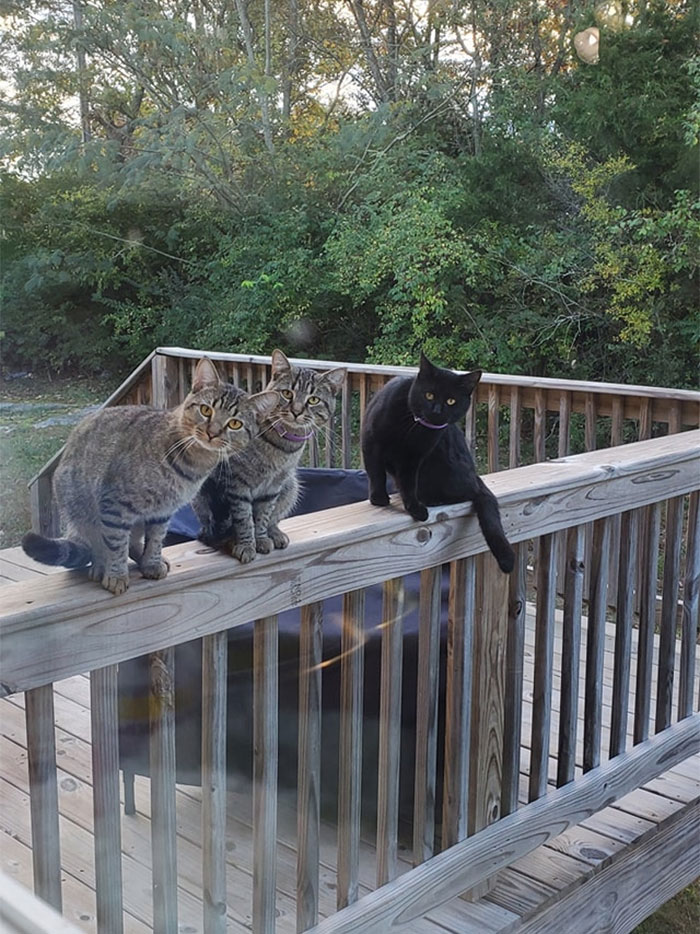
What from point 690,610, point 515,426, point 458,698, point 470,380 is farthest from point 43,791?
point 690,610

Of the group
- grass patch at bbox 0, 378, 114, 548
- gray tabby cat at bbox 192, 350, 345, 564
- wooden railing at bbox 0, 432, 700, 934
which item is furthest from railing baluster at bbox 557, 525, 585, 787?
grass patch at bbox 0, 378, 114, 548

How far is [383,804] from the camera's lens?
135cm

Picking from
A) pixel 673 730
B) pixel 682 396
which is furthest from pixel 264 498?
pixel 682 396

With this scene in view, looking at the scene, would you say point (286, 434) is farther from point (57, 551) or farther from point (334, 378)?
point (57, 551)

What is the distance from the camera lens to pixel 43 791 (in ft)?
3.00

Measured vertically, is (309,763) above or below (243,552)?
below

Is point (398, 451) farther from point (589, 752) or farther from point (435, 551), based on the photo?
point (589, 752)

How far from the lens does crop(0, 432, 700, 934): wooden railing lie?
3.09 ft

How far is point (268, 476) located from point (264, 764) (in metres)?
0.36

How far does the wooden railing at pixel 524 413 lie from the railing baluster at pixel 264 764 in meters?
0.32

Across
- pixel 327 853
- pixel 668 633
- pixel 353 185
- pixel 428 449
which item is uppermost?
pixel 353 185

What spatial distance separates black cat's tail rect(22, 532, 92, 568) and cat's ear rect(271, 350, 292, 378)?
1.19ft

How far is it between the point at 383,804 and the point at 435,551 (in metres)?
0.37

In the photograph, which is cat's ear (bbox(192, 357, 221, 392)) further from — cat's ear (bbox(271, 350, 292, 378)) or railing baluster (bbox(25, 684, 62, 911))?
railing baluster (bbox(25, 684, 62, 911))
